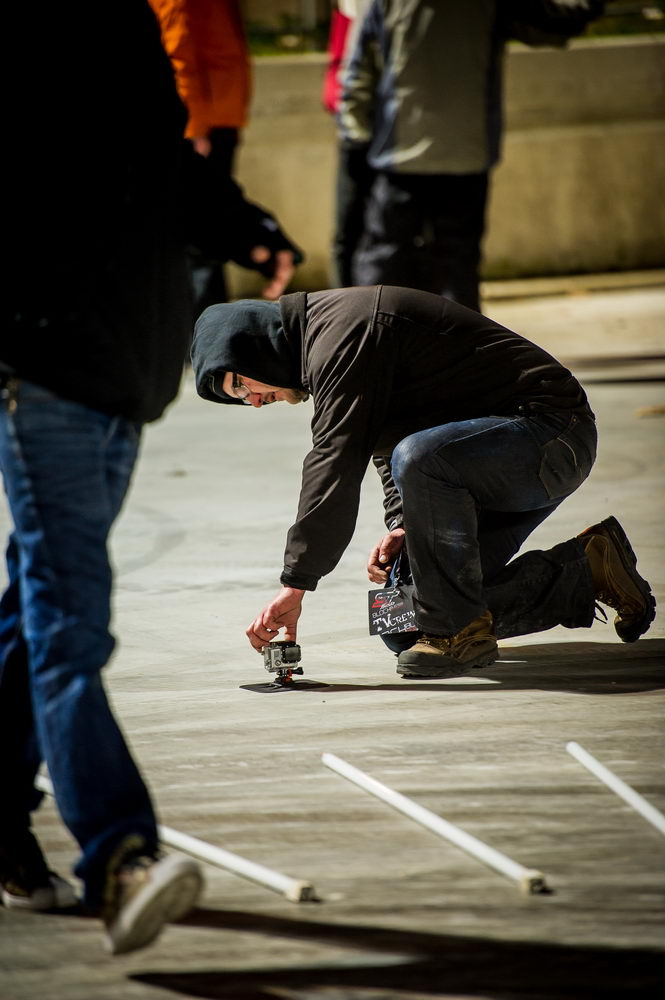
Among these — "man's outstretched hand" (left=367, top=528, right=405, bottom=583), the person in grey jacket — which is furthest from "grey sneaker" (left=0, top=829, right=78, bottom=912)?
the person in grey jacket

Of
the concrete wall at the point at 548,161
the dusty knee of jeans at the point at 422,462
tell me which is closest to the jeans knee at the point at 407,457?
the dusty knee of jeans at the point at 422,462

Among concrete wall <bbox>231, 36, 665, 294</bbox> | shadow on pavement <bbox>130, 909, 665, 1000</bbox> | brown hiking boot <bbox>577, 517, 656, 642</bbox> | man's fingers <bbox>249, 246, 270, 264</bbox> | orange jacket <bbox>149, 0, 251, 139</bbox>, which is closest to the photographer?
shadow on pavement <bbox>130, 909, 665, 1000</bbox>

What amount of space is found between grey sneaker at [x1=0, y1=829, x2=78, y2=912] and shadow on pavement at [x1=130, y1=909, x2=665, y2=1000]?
1.00 feet

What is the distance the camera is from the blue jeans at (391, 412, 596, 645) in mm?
3996

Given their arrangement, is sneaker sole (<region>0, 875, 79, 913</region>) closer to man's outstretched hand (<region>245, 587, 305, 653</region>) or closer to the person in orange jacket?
man's outstretched hand (<region>245, 587, 305, 653</region>)

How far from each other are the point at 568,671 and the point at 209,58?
4.71 meters

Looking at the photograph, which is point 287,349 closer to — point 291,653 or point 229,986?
point 291,653

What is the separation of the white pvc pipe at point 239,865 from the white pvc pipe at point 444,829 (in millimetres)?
318

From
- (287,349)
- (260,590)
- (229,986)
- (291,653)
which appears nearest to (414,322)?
(287,349)

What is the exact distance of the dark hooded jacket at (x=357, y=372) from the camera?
3.86 m

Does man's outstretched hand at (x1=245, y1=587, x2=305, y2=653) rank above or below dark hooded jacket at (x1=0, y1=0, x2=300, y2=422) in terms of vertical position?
below

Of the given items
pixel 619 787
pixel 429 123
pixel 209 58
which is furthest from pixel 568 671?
pixel 209 58

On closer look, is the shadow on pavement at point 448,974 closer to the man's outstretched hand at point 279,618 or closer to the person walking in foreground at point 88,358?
the person walking in foreground at point 88,358

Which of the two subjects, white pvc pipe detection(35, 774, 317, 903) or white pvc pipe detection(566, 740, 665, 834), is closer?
white pvc pipe detection(35, 774, 317, 903)
